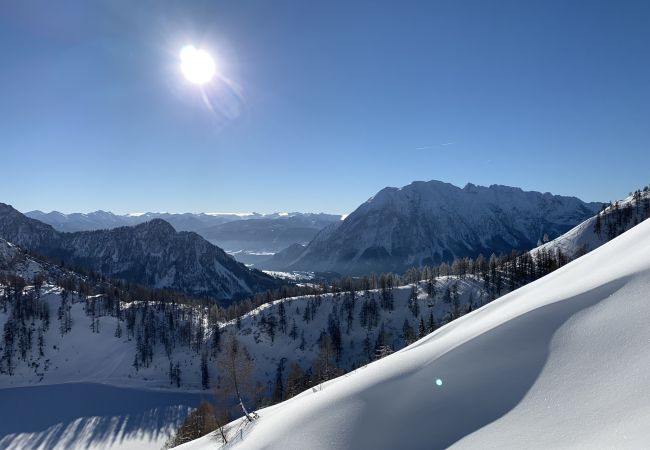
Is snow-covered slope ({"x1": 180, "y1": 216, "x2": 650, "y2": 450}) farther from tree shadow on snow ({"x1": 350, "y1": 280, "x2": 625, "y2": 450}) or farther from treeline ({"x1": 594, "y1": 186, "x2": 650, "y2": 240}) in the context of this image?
treeline ({"x1": 594, "y1": 186, "x2": 650, "y2": 240})

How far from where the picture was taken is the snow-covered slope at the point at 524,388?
862 centimetres

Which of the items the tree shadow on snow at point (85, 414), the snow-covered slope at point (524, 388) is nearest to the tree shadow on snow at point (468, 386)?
the snow-covered slope at point (524, 388)

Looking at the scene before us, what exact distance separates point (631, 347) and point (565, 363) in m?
1.62

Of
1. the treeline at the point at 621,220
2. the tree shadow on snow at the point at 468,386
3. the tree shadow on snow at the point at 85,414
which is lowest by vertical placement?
the tree shadow on snow at the point at 85,414

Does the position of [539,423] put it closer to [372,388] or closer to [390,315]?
[372,388]

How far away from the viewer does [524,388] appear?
10.8 m

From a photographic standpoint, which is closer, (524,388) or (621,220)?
(524,388)

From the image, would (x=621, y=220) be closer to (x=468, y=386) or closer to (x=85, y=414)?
(x=468, y=386)

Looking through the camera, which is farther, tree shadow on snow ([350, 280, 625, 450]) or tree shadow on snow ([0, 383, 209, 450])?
tree shadow on snow ([0, 383, 209, 450])

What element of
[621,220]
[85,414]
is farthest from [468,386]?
[621,220]

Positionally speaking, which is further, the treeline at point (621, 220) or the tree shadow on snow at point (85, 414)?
the treeline at point (621, 220)

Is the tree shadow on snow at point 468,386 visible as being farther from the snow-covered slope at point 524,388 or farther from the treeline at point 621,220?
the treeline at point 621,220

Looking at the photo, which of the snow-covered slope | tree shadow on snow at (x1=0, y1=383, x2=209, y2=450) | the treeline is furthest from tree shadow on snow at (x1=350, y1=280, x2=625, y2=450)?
the treeline

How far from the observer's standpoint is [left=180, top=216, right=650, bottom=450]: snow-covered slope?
8617 millimetres
